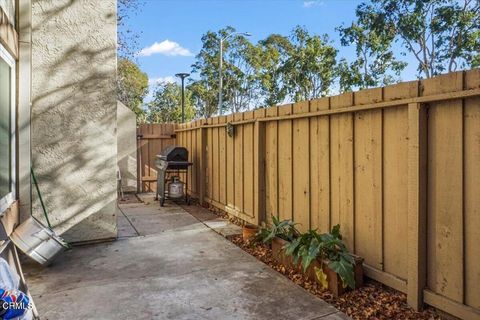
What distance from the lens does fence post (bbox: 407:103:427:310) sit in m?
2.61

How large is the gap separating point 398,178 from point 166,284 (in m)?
2.26

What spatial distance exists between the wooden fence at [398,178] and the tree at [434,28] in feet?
43.0

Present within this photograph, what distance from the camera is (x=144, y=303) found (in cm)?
290

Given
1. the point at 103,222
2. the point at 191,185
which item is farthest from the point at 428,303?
the point at 191,185

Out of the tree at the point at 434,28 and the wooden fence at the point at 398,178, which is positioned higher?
the tree at the point at 434,28

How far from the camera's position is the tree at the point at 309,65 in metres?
22.8

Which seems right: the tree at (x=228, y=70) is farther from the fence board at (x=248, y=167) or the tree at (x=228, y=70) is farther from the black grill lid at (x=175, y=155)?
the fence board at (x=248, y=167)

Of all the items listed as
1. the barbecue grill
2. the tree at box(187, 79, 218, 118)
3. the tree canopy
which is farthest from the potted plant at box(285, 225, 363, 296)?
the tree at box(187, 79, 218, 118)

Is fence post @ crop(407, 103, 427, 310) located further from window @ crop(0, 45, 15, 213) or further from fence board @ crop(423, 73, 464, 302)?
window @ crop(0, 45, 15, 213)

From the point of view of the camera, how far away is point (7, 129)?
3.87 m

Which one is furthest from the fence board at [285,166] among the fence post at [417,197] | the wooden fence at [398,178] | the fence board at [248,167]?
the fence post at [417,197]

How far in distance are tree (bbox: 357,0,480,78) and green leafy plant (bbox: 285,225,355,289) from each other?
14187mm

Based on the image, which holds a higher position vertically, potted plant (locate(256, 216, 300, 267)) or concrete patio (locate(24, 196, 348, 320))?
potted plant (locate(256, 216, 300, 267))

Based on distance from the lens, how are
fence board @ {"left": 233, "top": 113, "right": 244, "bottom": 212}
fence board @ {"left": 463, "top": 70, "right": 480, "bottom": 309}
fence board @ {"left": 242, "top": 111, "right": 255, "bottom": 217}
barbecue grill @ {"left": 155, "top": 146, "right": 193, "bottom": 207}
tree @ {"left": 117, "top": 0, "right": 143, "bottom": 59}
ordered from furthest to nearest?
1. tree @ {"left": 117, "top": 0, "right": 143, "bottom": 59}
2. barbecue grill @ {"left": 155, "top": 146, "right": 193, "bottom": 207}
3. fence board @ {"left": 233, "top": 113, "right": 244, "bottom": 212}
4. fence board @ {"left": 242, "top": 111, "right": 255, "bottom": 217}
5. fence board @ {"left": 463, "top": 70, "right": 480, "bottom": 309}
